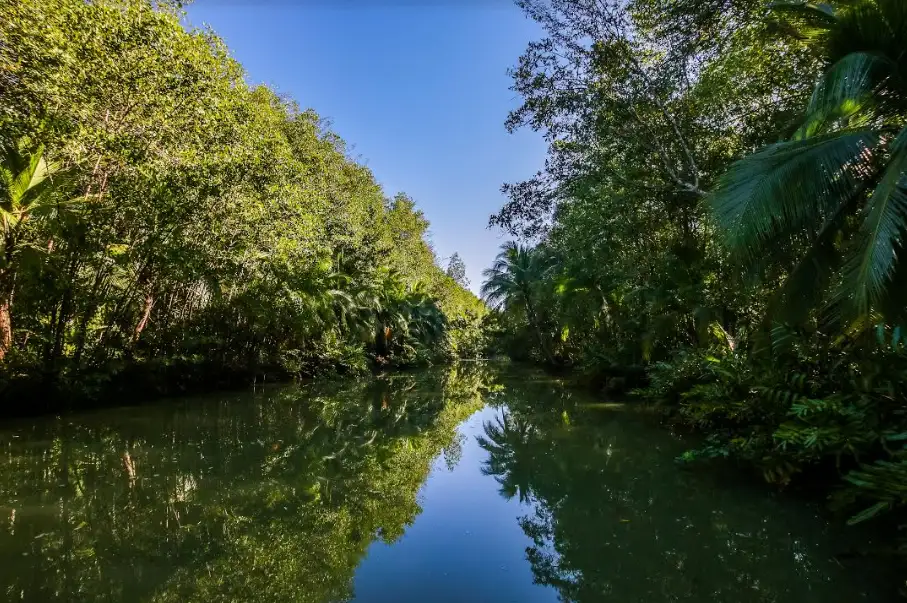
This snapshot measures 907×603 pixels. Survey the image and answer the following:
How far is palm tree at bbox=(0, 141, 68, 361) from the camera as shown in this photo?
7.67 meters

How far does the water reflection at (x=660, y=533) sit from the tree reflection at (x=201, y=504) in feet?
4.47

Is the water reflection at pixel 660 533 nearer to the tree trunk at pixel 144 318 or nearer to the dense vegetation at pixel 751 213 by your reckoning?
the dense vegetation at pixel 751 213

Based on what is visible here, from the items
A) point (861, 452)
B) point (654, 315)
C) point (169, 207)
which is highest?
point (169, 207)

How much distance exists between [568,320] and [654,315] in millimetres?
7526

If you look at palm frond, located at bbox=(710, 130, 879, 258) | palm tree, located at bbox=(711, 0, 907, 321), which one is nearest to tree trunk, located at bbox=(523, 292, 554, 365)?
palm tree, located at bbox=(711, 0, 907, 321)

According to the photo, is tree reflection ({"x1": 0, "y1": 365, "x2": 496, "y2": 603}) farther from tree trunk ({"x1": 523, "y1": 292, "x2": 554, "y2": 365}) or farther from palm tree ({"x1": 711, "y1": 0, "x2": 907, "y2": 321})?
tree trunk ({"x1": 523, "y1": 292, "x2": 554, "y2": 365})

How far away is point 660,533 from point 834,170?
330cm

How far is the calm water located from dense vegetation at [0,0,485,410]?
9.04 feet

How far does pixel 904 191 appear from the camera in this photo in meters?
3.37

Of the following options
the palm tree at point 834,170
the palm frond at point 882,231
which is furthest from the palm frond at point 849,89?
the palm frond at point 882,231

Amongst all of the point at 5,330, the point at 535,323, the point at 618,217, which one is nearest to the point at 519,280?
the point at 535,323

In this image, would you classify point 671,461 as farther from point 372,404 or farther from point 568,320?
point 568,320

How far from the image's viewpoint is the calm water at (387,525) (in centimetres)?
325

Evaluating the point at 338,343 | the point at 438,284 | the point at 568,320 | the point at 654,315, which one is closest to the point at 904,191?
the point at 654,315
